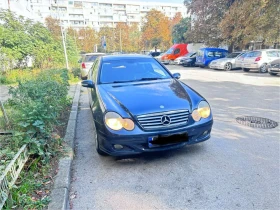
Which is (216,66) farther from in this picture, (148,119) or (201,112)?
(148,119)

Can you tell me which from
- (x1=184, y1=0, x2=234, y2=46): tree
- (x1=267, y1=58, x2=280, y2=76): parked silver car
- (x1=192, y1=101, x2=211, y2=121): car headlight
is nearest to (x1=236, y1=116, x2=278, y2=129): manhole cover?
(x1=192, y1=101, x2=211, y2=121): car headlight

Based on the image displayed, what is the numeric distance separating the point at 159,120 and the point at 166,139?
278 millimetres

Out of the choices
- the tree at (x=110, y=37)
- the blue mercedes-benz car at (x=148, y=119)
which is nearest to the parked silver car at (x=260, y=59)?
the blue mercedes-benz car at (x=148, y=119)

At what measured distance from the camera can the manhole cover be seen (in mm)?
4353

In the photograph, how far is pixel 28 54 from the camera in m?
11.2

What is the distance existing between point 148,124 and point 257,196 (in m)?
1.49

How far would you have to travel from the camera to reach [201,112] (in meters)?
3.16

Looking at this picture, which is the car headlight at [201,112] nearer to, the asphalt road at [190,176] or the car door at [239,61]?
the asphalt road at [190,176]

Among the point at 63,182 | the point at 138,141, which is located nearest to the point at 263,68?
the point at 138,141

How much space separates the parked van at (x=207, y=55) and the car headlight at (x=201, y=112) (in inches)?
584

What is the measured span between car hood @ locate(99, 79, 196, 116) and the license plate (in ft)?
1.19

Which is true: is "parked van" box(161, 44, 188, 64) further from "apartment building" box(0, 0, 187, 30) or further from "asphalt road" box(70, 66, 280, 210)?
"apartment building" box(0, 0, 187, 30)

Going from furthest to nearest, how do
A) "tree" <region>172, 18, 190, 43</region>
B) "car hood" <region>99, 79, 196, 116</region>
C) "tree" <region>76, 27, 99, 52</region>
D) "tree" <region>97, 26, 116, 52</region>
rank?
"tree" <region>97, 26, 116, 52</region> → "tree" <region>76, 27, 99, 52</region> → "tree" <region>172, 18, 190, 43</region> → "car hood" <region>99, 79, 196, 116</region>

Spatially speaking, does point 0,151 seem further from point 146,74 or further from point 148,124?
point 146,74
